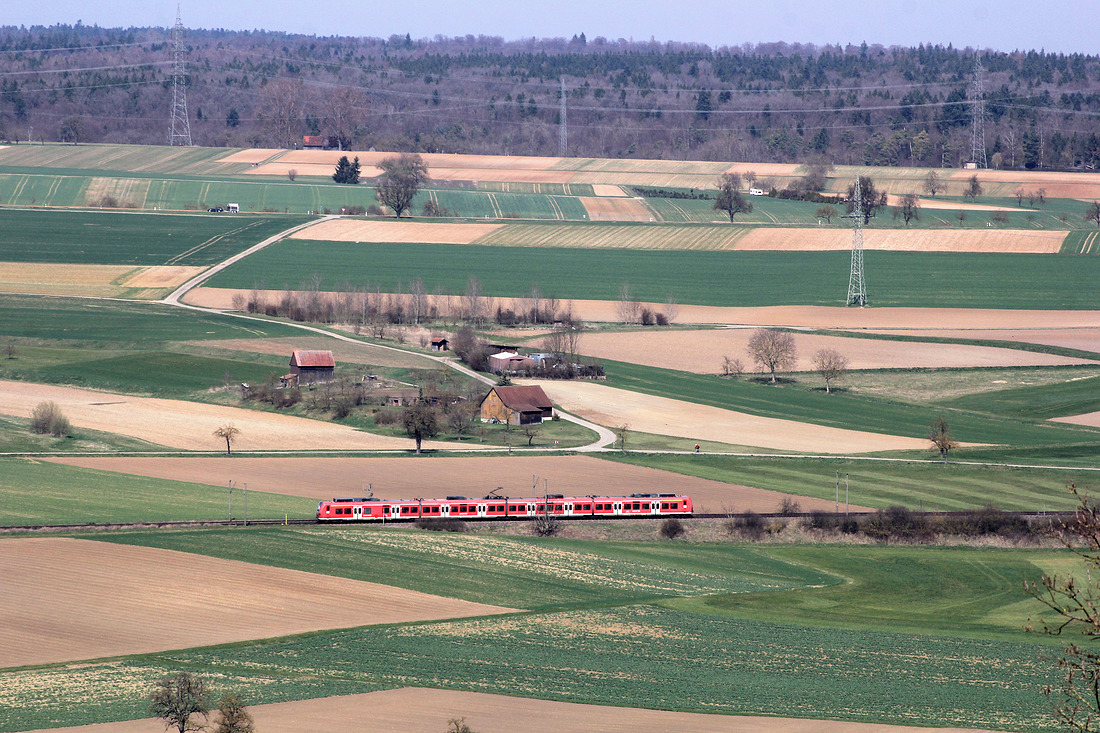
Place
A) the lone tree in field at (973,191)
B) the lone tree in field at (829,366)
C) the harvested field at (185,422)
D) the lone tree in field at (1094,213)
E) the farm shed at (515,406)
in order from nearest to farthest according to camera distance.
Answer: the harvested field at (185,422) < the farm shed at (515,406) < the lone tree in field at (829,366) < the lone tree in field at (1094,213) < the lone tree in field at (973,191)

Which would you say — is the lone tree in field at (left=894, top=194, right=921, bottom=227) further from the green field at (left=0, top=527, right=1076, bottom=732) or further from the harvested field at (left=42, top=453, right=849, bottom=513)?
the green field at (left=0, top=527, right=1076, bottom=732)

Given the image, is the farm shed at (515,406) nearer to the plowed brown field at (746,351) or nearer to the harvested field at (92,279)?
the plowed brown field at (746,351)

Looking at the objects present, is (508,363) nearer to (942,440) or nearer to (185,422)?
(185,422)

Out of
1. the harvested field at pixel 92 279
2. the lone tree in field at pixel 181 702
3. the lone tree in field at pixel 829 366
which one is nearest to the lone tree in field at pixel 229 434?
the lone tree in field at pixel 829 366

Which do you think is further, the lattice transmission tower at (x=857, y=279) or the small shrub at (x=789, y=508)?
the lattice transmission tower at (x=857, y=279)

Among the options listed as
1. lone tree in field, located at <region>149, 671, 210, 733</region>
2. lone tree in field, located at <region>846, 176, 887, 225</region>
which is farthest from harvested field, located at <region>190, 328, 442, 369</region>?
lone tree in field, located at <region>846, 176, 887, 225</region>

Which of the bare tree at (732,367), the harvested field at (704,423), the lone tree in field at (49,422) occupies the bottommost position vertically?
the harvested field at (704,423)

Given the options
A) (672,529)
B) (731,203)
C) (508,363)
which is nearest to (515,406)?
(508,363)
